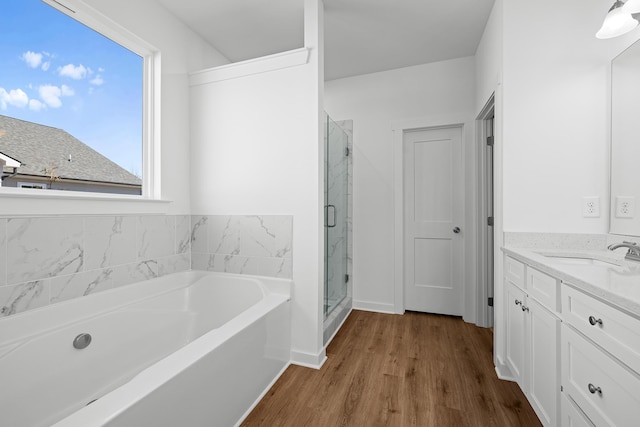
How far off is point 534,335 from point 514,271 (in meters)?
0.41

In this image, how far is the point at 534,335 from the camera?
1412 mm

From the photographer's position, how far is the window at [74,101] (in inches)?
57.8

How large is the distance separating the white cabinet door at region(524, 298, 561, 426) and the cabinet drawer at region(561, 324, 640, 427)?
0.22ft

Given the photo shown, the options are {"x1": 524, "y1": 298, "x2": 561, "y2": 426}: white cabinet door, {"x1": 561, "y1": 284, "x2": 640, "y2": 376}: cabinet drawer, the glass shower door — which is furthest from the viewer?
the glass shower door

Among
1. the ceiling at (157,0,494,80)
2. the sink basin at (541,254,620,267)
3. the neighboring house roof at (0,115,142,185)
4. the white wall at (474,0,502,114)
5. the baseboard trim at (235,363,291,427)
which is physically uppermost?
the ceiling at (157,0,494,80)

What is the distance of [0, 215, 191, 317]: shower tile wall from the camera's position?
4.47 feet

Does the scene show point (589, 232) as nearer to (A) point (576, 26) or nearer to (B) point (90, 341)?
(A) point (576, 26)

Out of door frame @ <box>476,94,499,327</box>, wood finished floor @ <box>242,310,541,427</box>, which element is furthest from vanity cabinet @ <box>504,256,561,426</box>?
door frame @ <box>476,94,499,327</box>

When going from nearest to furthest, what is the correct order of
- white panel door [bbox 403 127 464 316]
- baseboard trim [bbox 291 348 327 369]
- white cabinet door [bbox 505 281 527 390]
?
white cabinet door [bbox 505 281 527 390] < baseboard trim [bbox 291 348 327 369] < white panel door [bbox 403 127 464 316]

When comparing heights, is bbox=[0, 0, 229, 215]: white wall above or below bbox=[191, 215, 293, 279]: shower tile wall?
above

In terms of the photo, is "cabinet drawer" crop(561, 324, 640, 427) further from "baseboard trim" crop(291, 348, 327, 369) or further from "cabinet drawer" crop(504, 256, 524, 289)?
"baseboard trim" crop(291, 348, 327, 369)

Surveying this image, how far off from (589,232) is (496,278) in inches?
23.6

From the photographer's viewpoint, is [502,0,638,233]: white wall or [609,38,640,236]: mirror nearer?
[609,38,640,236]: mirror

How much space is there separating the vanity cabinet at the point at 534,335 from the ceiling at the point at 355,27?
198 cm
